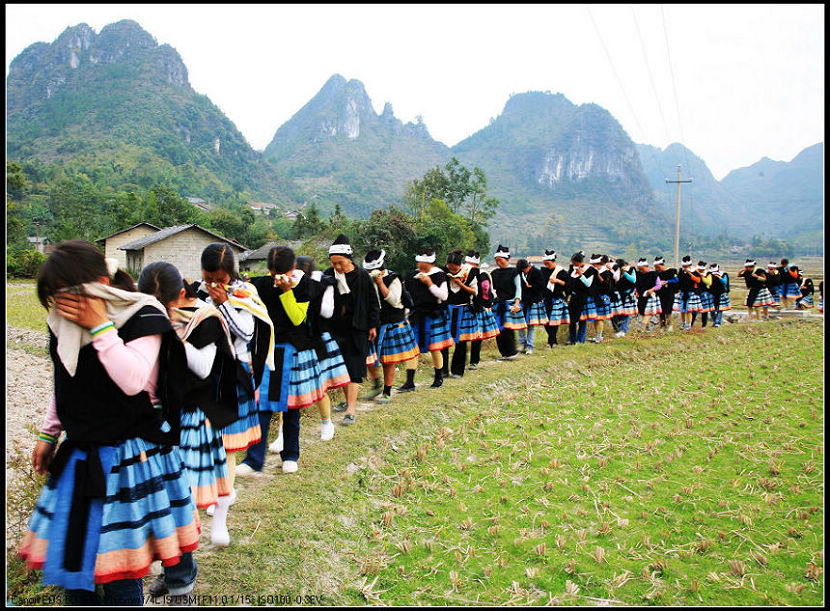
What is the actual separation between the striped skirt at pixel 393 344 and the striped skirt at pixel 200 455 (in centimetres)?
399

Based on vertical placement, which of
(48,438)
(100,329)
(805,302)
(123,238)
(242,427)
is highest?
(123,238)

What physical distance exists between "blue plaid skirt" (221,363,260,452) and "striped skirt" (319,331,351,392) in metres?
1.28

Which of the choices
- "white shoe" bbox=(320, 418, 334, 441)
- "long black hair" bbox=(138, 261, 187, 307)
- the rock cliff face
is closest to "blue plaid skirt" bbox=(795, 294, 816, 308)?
"white shoe" bbox=(320, 418, 334, 441)

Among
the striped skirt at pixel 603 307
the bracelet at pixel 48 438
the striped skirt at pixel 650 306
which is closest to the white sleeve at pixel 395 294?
the bracelet at pixel 48 438

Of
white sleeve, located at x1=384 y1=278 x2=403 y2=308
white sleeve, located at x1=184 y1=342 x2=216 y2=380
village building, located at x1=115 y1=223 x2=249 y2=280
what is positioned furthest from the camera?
village building, located at x1=115 y1=223 x2=249 y2=280

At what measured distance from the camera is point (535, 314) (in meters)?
11.2

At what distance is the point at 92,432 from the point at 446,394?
575cm

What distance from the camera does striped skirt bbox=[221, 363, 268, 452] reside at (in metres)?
3.61

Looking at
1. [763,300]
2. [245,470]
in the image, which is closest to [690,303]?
[763,300]

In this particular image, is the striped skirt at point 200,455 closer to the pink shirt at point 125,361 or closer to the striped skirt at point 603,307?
the pink shirt at point 125,361

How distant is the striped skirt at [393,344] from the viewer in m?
7.14

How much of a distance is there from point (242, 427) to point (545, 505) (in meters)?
2.70

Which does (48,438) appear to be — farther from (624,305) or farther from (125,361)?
(624,305)

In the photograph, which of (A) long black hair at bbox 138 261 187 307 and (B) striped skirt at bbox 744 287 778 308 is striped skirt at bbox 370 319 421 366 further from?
(B) striped skirt at bbox 744 287 778 308
